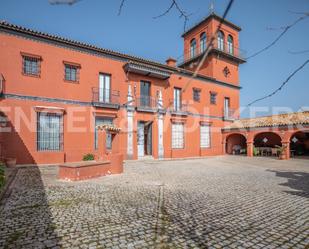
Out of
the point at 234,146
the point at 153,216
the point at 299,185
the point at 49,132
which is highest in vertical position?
the point at 49,132

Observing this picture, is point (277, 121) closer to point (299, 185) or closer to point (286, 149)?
point (286, 149)

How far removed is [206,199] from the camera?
620 cm

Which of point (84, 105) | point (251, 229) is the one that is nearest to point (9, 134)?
point (84, 105)

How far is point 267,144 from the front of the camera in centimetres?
2369

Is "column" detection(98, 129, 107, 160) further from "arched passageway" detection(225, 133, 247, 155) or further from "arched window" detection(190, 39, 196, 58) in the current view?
"arched window" detection(190, 39, 196, 58)

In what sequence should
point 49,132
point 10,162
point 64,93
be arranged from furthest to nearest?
1. point 64,93
2. point 49,132
3. point 10,162

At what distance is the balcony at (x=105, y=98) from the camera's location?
581 inches

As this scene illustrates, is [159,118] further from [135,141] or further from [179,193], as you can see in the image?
[179,193]

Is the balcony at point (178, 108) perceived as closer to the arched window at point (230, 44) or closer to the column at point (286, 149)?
the column at point (286, 149)

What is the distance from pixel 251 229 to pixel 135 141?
41.3 feet

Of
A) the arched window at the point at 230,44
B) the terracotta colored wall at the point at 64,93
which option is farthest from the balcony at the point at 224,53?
the terracotta colored wall at the point at 64,93

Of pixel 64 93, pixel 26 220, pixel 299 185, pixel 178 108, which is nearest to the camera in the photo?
pixel 26 220

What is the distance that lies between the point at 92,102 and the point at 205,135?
11409 mm

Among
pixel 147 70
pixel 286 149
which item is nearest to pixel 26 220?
pixel 147 70
